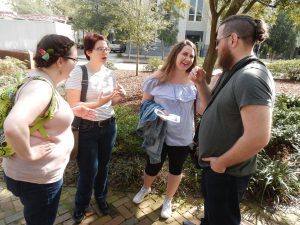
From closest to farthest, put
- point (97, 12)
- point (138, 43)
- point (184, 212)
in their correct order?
point (184, 212) → point (138, 43) → point (97, 12)

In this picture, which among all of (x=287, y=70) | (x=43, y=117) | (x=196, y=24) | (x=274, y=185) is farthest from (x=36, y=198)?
(x=196, y=24)

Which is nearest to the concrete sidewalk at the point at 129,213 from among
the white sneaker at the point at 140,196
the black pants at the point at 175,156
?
the white sneaker at the point at 140,196

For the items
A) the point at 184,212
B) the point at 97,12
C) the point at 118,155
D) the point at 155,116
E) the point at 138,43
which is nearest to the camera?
the point at 155,116

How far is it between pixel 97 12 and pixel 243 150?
94.3 feet

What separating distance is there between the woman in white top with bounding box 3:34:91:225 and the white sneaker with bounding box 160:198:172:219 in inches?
59.0

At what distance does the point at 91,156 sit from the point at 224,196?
4.33ft

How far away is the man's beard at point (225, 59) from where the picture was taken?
1930 mm

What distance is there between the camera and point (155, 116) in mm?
2746

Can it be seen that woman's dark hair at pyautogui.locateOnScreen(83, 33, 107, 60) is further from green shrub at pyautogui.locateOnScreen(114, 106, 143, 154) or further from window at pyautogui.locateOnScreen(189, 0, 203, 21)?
window at pyautogui.locateOnScreen(189, 0, 203, 21)

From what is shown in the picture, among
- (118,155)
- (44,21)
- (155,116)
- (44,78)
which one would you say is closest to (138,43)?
(44,21)

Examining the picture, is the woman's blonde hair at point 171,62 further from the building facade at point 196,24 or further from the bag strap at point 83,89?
the building facade at point 196,24

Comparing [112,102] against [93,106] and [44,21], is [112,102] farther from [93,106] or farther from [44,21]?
[44,21]

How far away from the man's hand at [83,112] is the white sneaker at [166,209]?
1.50 metres

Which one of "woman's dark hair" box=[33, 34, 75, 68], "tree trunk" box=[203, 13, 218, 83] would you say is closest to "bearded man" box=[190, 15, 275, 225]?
"woman's dark hair" box=[33, 34, 75, 68]
